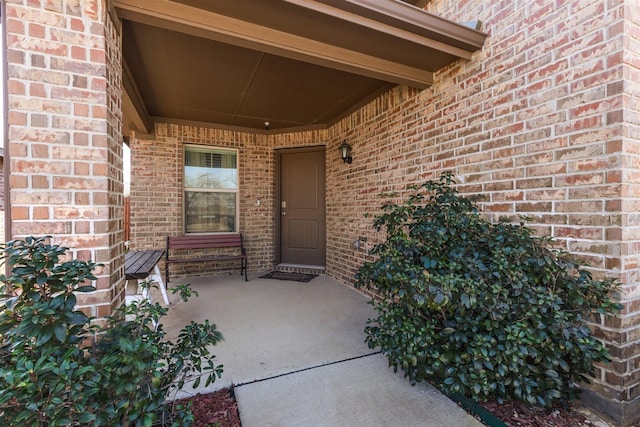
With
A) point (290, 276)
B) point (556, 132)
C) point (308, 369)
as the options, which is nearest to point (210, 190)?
point (290, 276)

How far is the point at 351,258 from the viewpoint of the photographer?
436 centimetres

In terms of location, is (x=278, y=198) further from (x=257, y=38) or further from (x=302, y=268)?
(x=257, y=38)

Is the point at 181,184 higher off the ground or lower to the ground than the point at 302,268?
higher

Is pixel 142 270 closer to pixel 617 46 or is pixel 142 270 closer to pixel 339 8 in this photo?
pixel 339 8

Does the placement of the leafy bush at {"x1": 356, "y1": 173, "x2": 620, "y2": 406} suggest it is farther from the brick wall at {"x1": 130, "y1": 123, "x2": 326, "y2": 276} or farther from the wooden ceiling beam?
the brick wall at {"x1": 130, "y1": 123, "x2": 326, "y2": 276}

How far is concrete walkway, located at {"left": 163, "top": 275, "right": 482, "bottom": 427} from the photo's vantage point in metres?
1.68

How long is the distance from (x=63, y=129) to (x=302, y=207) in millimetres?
4091

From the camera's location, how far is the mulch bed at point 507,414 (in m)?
1.61

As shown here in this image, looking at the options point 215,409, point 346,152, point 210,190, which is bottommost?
point 215,409

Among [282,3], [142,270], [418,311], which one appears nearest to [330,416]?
[418,311]

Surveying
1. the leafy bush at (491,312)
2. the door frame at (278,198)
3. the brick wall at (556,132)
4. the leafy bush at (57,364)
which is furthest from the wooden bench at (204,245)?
the leafy bush at (57,364)

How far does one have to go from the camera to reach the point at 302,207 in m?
5.52

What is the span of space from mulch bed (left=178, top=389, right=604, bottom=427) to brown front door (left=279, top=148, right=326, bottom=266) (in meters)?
3.59

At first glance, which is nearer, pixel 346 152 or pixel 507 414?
pixel 507 414
